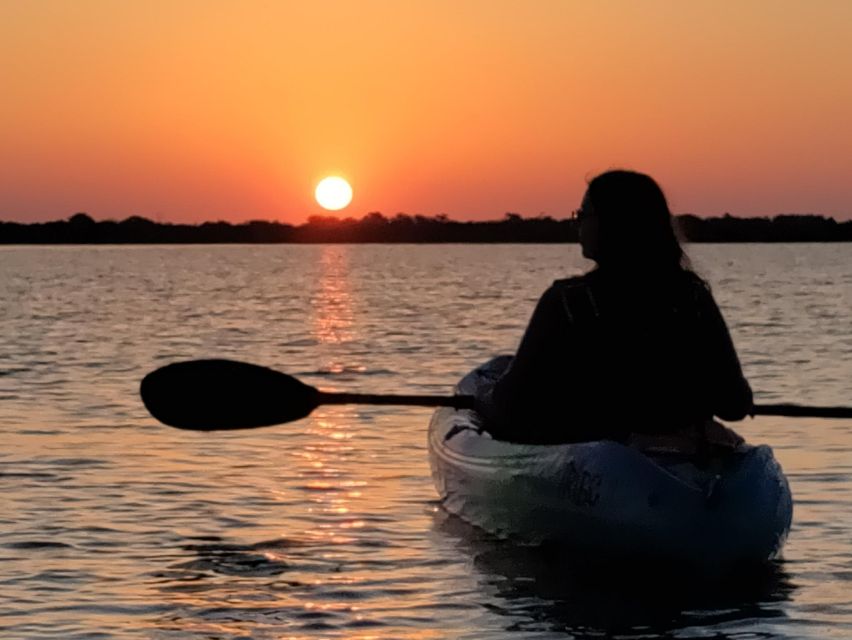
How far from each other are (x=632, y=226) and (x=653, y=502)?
1312 mm

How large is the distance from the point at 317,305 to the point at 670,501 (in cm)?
4199

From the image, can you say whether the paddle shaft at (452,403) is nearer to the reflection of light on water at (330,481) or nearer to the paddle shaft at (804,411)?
the paddle shaft at (804,411)

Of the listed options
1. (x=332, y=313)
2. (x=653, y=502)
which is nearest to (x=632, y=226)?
(x=653, y=502)

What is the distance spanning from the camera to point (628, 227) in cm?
918

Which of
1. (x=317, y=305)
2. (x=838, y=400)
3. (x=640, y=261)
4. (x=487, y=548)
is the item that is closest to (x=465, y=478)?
(x=487, y=548)

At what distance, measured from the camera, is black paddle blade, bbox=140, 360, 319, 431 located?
36.7ft

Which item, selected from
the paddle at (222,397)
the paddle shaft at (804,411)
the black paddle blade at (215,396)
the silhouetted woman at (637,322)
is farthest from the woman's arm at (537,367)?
the black paddle blade at (215,396)

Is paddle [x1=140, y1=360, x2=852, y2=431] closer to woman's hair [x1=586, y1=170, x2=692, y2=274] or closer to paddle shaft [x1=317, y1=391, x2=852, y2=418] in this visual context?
paddle shaft [x1=317, y1=391, x2=852, y2=418]

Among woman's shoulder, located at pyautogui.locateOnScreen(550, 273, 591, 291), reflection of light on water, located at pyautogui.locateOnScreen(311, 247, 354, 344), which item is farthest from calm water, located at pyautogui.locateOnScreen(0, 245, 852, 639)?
reflection of light on water, located at pyautogui.locateOnScreen(311, 247, 354, 344)

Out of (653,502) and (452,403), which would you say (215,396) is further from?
(653,502)

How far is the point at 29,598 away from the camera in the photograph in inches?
358

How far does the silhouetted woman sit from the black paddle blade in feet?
7.77

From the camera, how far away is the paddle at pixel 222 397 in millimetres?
11172

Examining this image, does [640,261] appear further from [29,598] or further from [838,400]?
[838,400]
